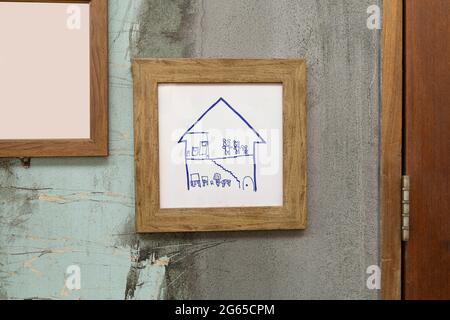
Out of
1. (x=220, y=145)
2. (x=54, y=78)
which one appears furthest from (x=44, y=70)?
(x=220, y=145)

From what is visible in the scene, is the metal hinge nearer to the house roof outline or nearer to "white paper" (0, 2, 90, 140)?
the house roof outline

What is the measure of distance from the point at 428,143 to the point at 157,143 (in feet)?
1.63

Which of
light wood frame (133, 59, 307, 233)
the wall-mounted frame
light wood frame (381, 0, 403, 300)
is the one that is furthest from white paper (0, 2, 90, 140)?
light wood frame (381, 0, 403, 300)

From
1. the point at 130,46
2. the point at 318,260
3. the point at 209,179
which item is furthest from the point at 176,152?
the point at 318,260

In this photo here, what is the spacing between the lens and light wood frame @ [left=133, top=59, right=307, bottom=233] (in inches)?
28.6

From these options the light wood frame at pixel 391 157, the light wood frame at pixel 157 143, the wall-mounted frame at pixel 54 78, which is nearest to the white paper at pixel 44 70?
the wall-mounted frame at pixel 54 78

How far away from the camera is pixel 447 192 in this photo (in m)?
0.76

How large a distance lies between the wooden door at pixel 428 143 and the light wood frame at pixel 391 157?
17mm

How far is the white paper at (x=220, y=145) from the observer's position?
74 cm

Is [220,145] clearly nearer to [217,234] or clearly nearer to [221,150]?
[221,150]

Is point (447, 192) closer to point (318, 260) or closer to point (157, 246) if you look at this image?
point (318, 260)

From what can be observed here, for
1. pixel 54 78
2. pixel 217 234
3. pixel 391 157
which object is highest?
pixel 54 78

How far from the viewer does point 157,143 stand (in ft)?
2.40

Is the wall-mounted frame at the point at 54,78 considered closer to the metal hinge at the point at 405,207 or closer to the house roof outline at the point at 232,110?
the house roof outline at the point at 232,110
